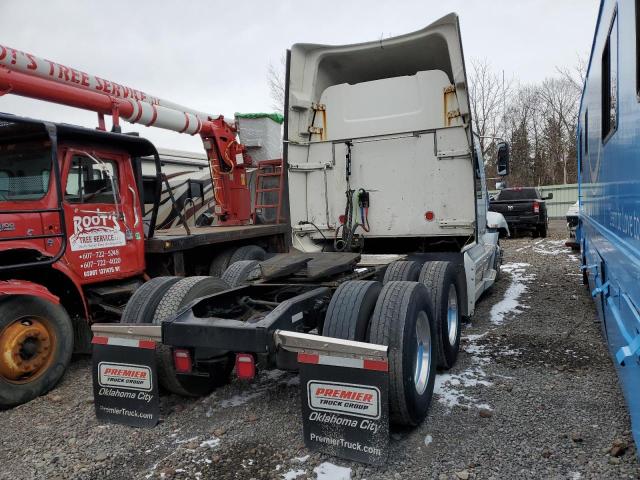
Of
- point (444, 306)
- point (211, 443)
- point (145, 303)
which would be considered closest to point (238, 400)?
point (211, 443)

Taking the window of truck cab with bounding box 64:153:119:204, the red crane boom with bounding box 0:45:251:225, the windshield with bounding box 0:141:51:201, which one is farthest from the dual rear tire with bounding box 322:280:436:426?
the red crane boom with bounding box 0:45:251:225

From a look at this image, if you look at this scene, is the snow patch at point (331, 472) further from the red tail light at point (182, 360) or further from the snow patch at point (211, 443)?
the red tail light at point (182, 360)

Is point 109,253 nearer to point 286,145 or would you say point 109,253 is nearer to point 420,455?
point 286,145

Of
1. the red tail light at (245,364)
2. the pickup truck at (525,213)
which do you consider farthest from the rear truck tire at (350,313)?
the pickup truck at (525,213)

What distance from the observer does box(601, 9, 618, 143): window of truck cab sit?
2.78m

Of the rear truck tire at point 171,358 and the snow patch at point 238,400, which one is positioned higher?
the rear truck tire at point 171,358

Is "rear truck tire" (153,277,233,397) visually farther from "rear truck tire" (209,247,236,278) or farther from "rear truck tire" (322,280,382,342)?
"rear truck tire" (209,247,236,278)

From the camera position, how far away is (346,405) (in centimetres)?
284

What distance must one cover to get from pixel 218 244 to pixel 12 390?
3565 millimetres

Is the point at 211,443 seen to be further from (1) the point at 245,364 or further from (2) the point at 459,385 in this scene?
(2) the point at 459,385

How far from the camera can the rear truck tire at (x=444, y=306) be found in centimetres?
424

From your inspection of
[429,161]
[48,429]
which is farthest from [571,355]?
[48,429]

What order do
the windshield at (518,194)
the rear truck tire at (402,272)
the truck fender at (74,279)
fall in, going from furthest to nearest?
the windshield at (518,194)
the rear truck tire at (402,272)
the truck fender at (74,279)

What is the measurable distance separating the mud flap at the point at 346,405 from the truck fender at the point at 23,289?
8.97ft
